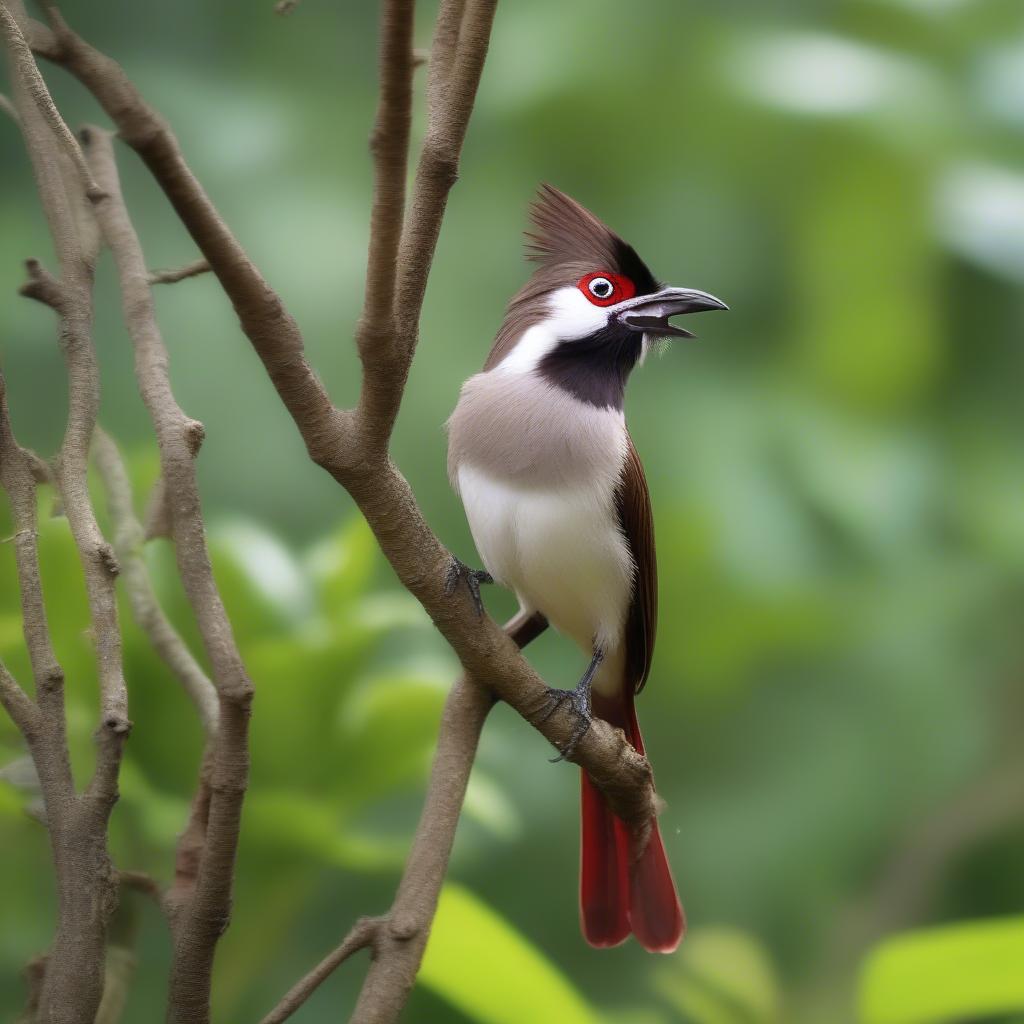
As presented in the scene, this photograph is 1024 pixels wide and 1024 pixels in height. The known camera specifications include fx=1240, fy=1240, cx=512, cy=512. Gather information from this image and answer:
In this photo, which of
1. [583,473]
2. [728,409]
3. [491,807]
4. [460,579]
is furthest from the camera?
[728,409]

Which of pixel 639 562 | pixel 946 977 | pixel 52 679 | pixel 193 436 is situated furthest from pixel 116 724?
pixel 946 977

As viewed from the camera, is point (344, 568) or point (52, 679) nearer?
point (52, 679)

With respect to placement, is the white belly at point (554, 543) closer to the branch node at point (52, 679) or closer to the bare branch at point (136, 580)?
the bare branch at point (136, 580)

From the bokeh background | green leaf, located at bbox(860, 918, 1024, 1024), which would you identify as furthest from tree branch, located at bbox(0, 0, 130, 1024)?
green leaf, located at bbox(860, 918, 1024, 1024)

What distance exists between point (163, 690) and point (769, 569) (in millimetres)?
782

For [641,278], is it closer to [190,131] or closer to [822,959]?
[190,131]

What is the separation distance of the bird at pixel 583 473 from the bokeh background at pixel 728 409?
0.23 metres

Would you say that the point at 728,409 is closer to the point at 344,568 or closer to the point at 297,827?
the point at 344,568

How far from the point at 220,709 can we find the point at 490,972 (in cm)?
57

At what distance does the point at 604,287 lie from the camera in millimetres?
1014

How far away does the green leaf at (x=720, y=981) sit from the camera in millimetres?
1291

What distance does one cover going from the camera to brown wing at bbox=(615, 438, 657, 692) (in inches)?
38.8

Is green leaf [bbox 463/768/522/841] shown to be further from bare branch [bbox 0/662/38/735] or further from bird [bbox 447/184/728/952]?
bare branch [bbox 0/662/38/735]

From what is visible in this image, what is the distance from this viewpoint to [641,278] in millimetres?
1027
